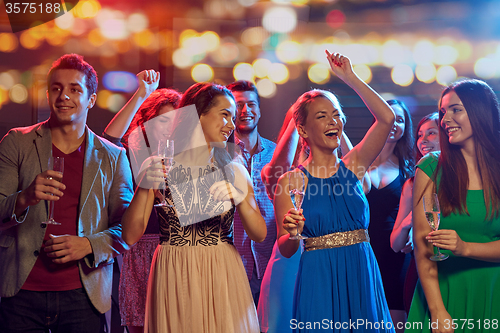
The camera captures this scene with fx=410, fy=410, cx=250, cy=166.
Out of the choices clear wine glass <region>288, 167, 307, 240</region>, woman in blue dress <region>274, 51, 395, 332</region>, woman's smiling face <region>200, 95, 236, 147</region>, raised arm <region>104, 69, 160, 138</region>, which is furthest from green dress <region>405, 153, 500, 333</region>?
raised arm <region>104, 69, 160, 138</region>

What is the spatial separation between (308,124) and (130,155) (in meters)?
1.33

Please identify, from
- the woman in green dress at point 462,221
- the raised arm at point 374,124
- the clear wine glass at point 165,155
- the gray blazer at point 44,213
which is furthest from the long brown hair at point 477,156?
the gray blazer at point 44,213

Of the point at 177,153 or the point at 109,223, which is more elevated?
the point at 177,153

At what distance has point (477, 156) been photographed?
1.88 metres

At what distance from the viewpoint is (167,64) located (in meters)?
5.22

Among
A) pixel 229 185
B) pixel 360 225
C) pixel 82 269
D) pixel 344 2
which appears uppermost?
pixel 344 2

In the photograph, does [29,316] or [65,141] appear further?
[65,141]

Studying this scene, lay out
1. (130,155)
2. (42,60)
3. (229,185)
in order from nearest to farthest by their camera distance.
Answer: (229,185) < (130,155) < (42,60)

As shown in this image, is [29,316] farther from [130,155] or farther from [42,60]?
[42,60]

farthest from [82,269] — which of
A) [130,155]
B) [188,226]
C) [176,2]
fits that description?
[176,2]

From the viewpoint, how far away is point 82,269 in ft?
5.99

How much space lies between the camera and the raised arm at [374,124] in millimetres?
2053

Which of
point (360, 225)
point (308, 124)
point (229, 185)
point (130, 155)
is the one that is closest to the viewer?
point (229, 185)

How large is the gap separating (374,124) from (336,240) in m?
0.63
